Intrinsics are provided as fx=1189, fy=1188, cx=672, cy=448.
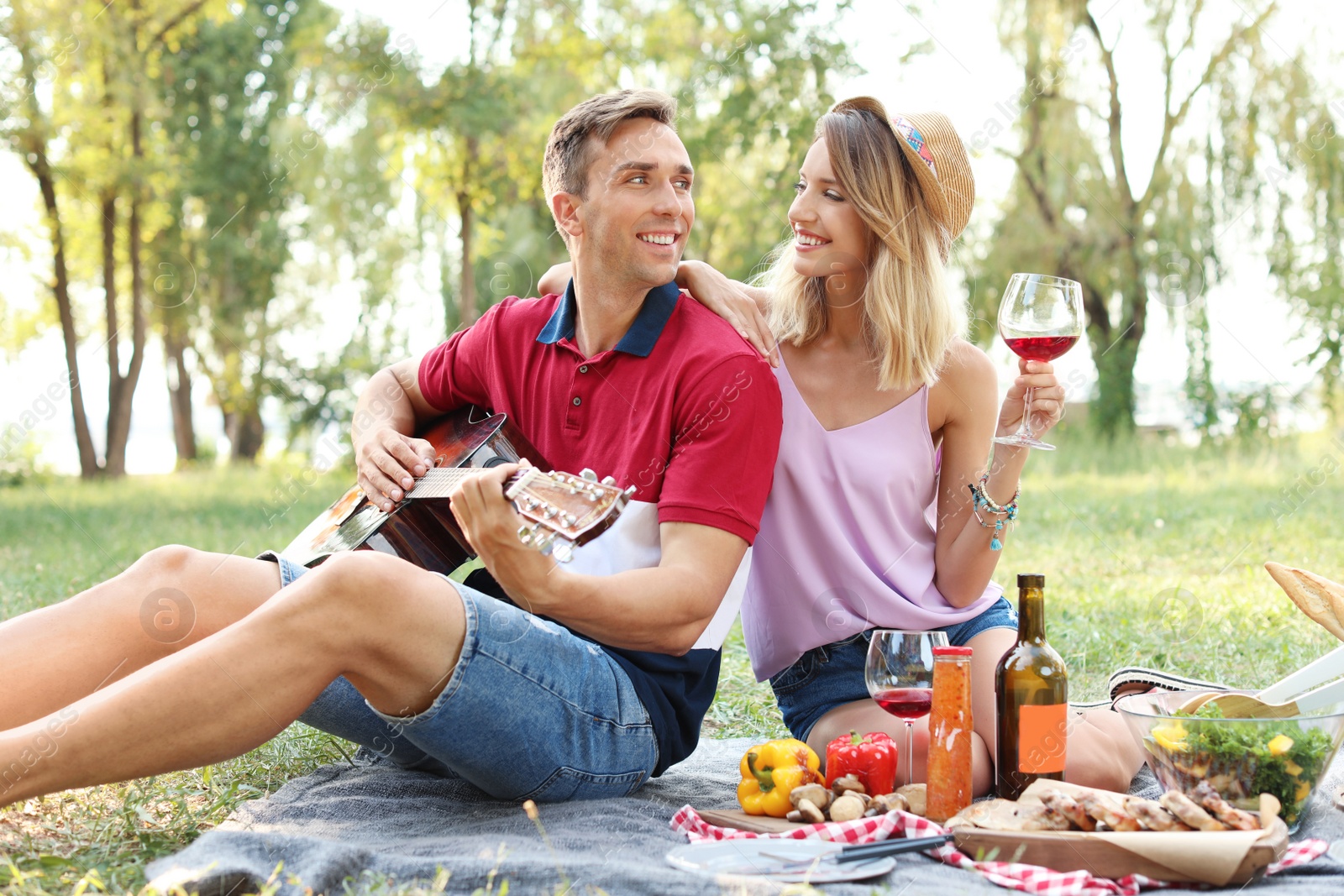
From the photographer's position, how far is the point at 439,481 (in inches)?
127

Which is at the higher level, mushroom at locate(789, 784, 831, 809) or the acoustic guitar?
the acoustic guitar

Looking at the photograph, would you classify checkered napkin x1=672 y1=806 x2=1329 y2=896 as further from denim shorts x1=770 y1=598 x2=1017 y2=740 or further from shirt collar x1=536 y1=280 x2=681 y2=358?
shirt collar x1=536 y1=280 x2=681 y2=358

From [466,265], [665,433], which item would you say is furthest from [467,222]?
[665,433]

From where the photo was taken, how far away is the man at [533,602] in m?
2.38

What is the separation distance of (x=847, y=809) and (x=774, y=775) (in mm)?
218

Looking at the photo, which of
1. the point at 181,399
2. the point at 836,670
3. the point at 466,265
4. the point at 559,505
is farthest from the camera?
the point at 181,399

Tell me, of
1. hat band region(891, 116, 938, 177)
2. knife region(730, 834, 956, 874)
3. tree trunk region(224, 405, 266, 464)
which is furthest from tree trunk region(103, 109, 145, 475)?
knife region(730, 834, 956, 874)

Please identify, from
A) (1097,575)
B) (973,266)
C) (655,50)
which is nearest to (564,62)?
(655,50)

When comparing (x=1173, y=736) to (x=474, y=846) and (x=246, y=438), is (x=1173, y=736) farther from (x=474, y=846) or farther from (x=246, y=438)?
(x=246, y=438)

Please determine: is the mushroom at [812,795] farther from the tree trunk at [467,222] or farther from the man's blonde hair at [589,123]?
the tree trunk at [467,222]

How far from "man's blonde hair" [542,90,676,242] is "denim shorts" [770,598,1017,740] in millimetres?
1427

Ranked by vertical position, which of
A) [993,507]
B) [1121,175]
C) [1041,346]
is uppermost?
[1121,175]

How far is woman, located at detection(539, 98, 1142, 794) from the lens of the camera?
10.6 ft

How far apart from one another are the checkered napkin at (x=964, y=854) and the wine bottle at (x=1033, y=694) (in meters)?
0.27
